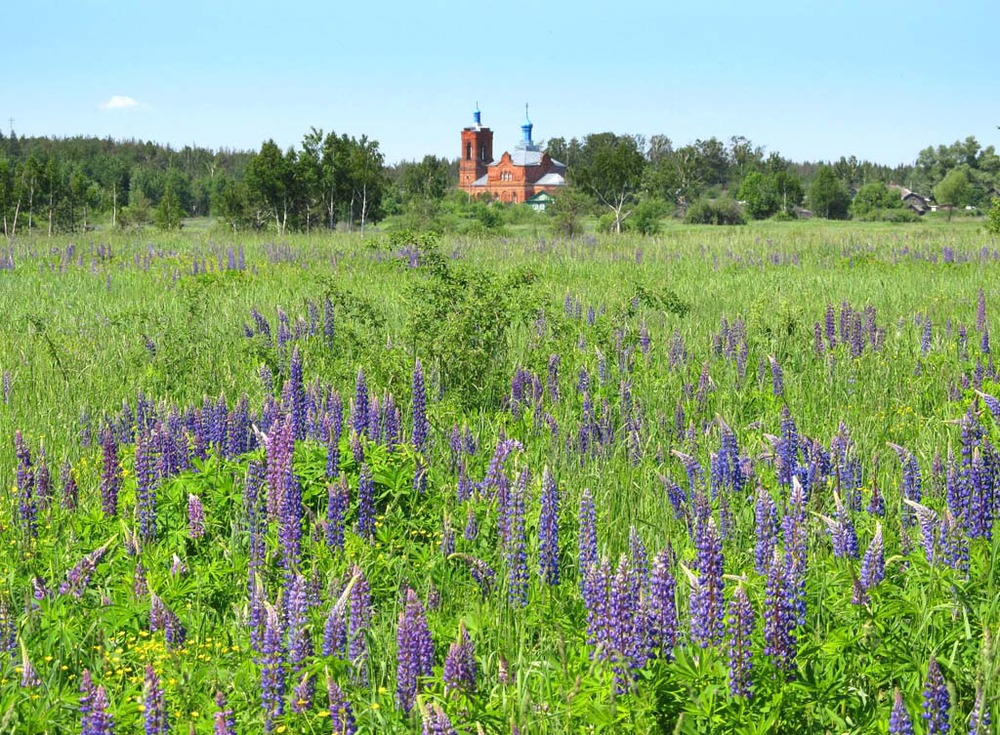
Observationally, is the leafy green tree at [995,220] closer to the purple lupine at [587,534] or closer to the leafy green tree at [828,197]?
the purple lupine at [587,534]

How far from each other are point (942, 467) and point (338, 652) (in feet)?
9.30

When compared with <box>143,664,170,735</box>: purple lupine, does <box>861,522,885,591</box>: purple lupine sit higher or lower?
higher

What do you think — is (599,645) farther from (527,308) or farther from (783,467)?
(527,308)

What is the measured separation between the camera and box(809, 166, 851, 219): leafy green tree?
278 ft

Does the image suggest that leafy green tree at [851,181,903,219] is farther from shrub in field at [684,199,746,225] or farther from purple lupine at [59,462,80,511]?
purple lupine at [59,462,80,511]

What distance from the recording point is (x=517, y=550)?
10.7 feet

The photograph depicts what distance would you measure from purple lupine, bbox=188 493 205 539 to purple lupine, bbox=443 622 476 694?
1.73 metres

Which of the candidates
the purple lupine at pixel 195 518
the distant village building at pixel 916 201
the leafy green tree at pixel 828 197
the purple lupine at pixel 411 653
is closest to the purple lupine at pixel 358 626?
the purple lupine at pixel 411 653

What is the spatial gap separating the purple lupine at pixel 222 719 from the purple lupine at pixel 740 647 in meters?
1.23

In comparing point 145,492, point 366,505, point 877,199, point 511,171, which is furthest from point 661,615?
point 511,171

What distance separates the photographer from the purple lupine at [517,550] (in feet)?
10.7

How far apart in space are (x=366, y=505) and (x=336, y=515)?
0.87 ft

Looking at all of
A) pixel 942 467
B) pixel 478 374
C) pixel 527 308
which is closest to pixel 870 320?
pixel 527 308

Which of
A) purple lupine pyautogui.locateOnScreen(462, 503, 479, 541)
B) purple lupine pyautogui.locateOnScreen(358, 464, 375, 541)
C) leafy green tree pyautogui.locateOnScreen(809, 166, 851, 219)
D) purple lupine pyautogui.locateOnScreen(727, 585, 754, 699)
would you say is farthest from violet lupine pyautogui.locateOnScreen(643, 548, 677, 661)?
leafy green tree pyautogui.locateOnScreen(809, 166, 851, 219)
